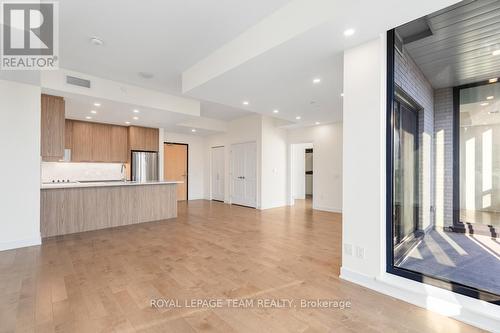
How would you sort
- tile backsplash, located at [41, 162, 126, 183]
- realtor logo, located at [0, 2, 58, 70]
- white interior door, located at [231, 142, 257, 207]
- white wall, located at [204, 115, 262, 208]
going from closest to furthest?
1. realtor logo, located at [0, 2, 58, 70]
2. tile backsplash, located at [41, 162, 126, 183]
3. white wall, located at [204, 115, 262, 208]
4. white interior door, located at [231, 142, 257, 207]

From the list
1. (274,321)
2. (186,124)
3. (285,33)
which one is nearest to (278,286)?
(274,321)

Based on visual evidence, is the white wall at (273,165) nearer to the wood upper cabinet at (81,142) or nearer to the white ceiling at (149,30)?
the white ceiling at (149,30)

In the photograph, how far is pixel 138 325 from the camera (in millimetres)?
1813

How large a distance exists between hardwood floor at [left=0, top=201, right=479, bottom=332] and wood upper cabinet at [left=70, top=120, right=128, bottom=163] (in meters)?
2.79

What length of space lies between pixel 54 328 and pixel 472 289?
344 centimetres

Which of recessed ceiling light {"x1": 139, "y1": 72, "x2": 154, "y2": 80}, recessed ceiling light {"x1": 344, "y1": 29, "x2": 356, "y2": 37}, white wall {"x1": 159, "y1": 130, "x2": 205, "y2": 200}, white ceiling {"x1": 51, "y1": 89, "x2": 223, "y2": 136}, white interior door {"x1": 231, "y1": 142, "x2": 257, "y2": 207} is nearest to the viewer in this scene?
recessed ceiling light {"x1": 344, "y1": 29, "x2": 356, "y2": 37}

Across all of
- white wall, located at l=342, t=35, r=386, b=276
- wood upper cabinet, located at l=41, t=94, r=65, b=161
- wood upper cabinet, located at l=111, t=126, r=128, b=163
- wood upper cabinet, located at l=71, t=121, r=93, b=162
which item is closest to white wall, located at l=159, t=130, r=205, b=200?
wood upper cabinet, located at l=111, t=126, r=128, b=163

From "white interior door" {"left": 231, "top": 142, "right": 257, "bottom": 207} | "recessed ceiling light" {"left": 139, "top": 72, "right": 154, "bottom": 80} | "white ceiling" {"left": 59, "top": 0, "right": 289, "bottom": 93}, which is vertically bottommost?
"white interior door" {"left": 231, "top": 142, "right": 257, "bottom": 207}

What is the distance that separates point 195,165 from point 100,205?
4670mm

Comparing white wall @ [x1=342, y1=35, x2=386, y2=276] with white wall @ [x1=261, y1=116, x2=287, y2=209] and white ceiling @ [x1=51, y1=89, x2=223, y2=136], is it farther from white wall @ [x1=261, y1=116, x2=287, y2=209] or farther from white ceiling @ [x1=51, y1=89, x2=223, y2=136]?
white wall @ [x1=261, y1=116, x2=287, y2=209]

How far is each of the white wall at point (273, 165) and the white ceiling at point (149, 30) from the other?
4.00 metres

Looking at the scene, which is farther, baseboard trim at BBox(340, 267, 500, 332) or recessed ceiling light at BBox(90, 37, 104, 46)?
recessed ceiling light at BBox(90, 37, 104, 46)

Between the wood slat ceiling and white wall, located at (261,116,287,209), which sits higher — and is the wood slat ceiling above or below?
above

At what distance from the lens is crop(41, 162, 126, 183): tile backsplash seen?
6.14 metres
